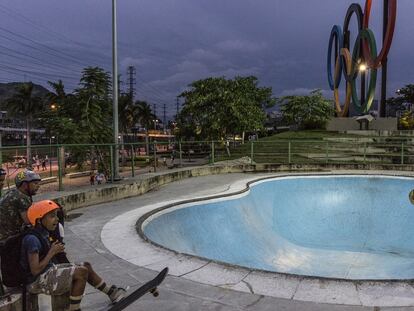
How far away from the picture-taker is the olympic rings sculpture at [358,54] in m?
33.6

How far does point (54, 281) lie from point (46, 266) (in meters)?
0.15

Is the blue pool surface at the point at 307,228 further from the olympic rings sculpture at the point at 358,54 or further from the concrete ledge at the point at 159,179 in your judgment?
the olympic rings sculpture at the point at 358,54

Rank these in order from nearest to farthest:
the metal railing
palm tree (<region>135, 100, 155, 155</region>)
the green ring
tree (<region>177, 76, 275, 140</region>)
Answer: the metal railing → tree (<region>177, 76, 275, 140</region>) → the green ring → palm tree (<region>135, 100, 155, 155</region>)

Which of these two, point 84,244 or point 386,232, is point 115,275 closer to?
point 84,244

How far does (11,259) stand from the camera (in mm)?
3254

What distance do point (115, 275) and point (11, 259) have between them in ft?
7.09

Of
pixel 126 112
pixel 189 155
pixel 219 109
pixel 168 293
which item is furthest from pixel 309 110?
pixel 168 293

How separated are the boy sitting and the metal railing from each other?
609 centimetres

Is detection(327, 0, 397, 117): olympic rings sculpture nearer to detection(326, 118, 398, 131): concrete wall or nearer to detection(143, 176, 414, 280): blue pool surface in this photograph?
detection(326, 118, 398, 131): concrete wall

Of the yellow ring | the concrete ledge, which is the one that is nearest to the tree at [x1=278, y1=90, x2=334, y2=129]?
the yellow ring

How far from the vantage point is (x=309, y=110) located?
4422cm

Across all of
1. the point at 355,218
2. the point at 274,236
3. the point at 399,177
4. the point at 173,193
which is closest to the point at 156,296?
the point at 274,236

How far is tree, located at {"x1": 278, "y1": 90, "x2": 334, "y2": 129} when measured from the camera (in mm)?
43531

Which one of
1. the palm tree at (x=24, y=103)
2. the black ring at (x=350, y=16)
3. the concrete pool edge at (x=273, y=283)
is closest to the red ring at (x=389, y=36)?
the black ring at (x=350, y=16)
